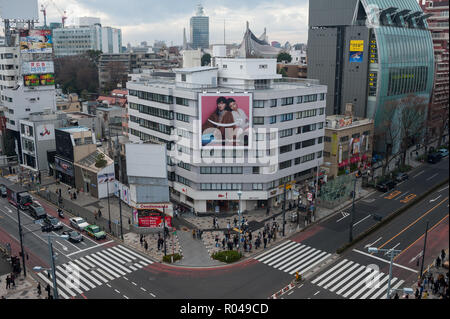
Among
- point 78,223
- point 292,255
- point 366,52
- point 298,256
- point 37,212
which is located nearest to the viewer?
point 298,256

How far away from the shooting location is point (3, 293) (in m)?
38.2

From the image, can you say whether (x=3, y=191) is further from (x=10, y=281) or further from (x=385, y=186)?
(x=385, y=186)

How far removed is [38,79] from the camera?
81.2 m

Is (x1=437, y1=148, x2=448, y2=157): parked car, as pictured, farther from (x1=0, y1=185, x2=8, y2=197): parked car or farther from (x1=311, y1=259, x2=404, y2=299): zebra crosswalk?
(x1=0, y1=185, x2=8, y2=197): parked car

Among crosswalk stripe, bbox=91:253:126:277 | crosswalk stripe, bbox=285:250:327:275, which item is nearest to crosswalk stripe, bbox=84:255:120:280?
crosswalk stripe, bbox=91:253:126:277

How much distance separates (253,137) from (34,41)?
52.8 m

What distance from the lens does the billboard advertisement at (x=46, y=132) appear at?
7475cm

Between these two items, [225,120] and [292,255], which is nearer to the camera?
[292,255]

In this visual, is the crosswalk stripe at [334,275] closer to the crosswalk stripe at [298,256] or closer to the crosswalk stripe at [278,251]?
the crosswalk stripe at [298,256]

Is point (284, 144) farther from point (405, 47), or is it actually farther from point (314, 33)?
point (405, 47)

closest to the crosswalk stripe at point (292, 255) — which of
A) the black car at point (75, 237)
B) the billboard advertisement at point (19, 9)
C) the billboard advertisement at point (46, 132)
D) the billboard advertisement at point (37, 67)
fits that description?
the black car at point (75, 237)

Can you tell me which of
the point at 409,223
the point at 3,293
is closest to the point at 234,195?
the point at 409,223

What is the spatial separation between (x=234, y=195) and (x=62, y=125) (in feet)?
129

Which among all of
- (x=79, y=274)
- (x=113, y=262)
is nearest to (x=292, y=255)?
(x=113, y=262)
